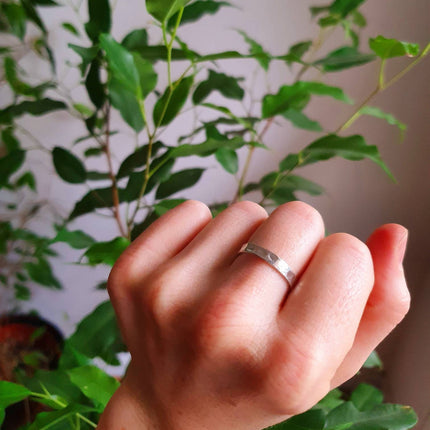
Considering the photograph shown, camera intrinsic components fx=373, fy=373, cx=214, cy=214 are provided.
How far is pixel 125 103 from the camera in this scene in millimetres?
647

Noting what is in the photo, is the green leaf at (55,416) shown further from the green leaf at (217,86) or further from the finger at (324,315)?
the green leaf at (217,86)

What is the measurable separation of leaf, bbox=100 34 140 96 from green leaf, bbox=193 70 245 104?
0.74 feet

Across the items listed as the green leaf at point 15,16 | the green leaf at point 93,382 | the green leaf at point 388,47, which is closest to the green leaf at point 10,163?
the green leaf at point 15,16

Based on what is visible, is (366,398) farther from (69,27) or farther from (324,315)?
(69,27)

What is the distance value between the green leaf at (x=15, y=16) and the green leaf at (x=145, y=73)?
41 centimetres

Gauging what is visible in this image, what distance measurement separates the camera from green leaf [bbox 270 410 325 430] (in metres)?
0.47

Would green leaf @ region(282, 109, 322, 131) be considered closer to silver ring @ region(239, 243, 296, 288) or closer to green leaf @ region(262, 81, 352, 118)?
green leaf @ region(262, 81, 352, 118)

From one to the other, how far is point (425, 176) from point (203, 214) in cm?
83

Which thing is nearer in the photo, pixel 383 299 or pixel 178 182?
pixel 383 299

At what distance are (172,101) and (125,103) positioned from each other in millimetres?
160

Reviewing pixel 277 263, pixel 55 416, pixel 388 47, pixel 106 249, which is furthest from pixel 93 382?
pixel 388 47

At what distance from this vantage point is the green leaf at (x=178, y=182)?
0.70 meters

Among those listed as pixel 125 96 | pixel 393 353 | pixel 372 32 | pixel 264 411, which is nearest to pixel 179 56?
pixel 125 96

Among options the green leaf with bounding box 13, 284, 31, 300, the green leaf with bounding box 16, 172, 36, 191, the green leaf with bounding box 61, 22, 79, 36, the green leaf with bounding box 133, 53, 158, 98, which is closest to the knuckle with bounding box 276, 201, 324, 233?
the green leaf with bounding box 133, 53, 158, 98
